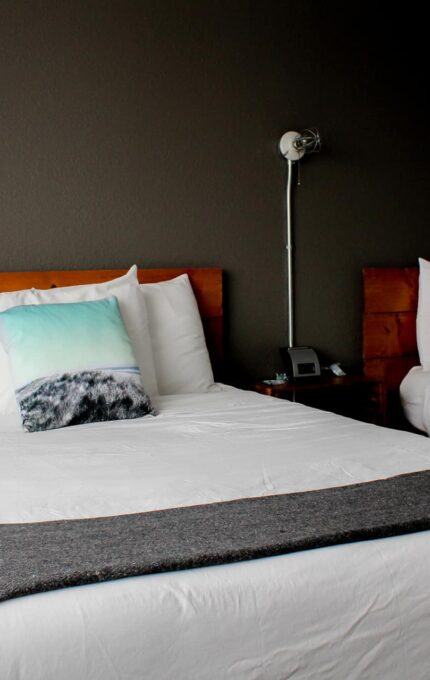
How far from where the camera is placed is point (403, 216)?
12.1 ft

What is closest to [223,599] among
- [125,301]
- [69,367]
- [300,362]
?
[69,367]

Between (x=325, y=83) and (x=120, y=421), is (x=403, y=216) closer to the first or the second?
(x=325, y=83)

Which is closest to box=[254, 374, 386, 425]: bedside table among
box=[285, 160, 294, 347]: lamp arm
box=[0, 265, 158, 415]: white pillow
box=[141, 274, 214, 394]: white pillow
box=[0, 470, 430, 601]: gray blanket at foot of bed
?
box=[285, 160, 294, 347]: lamp arm

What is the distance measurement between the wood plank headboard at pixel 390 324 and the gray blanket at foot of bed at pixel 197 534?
2141mm

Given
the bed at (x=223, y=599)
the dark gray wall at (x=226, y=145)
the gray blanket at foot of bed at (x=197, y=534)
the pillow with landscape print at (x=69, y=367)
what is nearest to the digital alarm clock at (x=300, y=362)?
the dark gray wall at (x=226, y=145)

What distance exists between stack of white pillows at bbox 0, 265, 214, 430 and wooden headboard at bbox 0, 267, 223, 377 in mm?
80

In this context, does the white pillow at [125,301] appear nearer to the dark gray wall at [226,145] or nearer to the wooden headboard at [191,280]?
the wooden headboard at [191,280]

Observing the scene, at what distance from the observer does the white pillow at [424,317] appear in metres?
3.46

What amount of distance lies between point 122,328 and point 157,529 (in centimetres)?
126

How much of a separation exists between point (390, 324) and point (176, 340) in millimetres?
1257

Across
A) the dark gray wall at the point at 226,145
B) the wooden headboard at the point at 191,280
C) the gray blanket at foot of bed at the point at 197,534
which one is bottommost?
the gray blanket at foot of bed at the point at 197,534

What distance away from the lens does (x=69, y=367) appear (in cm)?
223

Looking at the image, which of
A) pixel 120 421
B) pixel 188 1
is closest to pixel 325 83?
pixel 188 1

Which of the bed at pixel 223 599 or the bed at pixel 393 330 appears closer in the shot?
the bed at pixel 223 599
